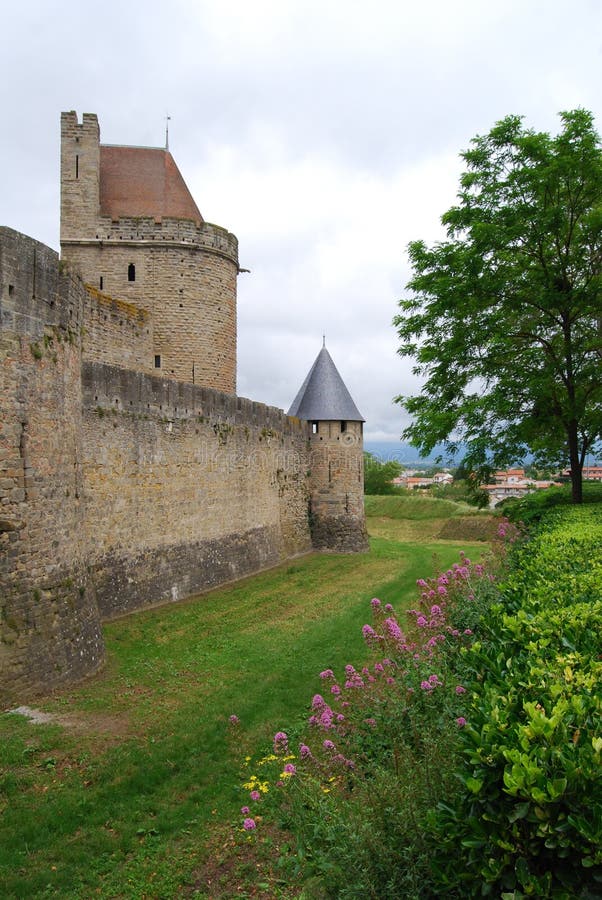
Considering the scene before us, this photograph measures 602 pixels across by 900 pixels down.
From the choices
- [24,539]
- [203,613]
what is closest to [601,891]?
[24,539]

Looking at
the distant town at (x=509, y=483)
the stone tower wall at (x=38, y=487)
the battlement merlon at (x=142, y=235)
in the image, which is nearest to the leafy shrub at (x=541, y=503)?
the distant town at (x=509, y=483)

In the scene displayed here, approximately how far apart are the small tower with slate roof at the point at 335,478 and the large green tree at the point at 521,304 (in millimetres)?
7479

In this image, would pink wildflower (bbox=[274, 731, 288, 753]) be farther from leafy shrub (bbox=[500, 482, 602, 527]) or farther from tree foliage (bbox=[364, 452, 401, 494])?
tree foliage (bbox=[364, 452, 401, 494])

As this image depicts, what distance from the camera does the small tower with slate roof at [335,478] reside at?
21672 millimetres

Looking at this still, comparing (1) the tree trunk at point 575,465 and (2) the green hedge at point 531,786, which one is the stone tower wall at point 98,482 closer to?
(2) the green hedge at point 531,786

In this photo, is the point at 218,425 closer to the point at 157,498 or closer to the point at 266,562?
the point at 157,498

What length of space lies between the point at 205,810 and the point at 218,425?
35.1 feet

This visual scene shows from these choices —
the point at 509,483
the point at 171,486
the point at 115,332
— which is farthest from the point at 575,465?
the point at 509,483

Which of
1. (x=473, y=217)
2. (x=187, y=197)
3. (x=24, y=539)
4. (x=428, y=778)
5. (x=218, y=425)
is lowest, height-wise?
(x=428, y=778)

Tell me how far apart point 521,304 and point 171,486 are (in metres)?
8.48

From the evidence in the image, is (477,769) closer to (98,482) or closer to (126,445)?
(98,482)

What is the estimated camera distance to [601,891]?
86.6 inches

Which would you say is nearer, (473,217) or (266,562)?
(473,217)

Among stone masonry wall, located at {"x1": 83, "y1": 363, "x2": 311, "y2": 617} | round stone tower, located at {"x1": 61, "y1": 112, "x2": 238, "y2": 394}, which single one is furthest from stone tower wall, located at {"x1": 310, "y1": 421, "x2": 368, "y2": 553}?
round stone tower, located at {"x1": 61, "y1": 112, "x2": 238, "y2": 394}
